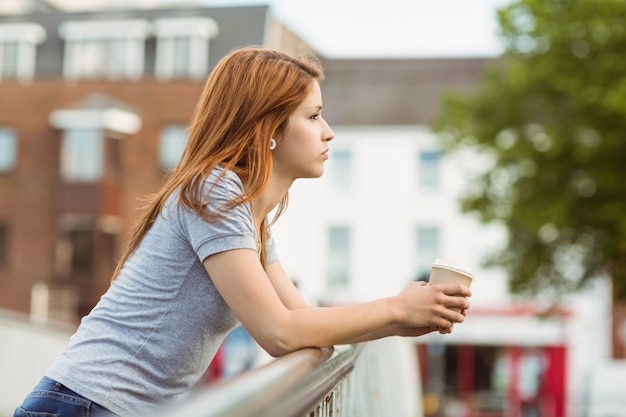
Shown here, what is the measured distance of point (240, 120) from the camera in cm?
300

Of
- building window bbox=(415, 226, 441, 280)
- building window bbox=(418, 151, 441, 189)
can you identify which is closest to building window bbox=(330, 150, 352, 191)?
building window bbox=(418, 151, 441, 189)

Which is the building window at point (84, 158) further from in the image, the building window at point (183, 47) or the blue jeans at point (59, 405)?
the blue jeans at point (59, 405)

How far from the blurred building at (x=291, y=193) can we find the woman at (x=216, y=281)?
35112mm

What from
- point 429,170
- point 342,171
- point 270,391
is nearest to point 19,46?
point 342,171

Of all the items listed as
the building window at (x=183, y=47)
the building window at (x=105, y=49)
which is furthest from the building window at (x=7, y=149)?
the building window at (x=183, y=47)

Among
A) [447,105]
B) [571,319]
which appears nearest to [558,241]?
[447,105]

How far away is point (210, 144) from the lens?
2992 millimetres

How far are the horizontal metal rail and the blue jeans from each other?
0.47 meters

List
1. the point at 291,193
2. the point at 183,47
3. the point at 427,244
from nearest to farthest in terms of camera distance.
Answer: the point at 291,193 < the point at 427,244 < the point at 183,47

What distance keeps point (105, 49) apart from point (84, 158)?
4.58 meters

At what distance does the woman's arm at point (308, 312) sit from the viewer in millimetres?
2738

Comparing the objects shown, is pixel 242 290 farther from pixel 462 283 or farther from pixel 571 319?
pixel 571 319

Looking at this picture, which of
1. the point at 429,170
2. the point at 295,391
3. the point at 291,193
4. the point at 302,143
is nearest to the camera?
the point at 295,391

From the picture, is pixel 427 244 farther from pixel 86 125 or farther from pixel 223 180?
pixel 223 180
